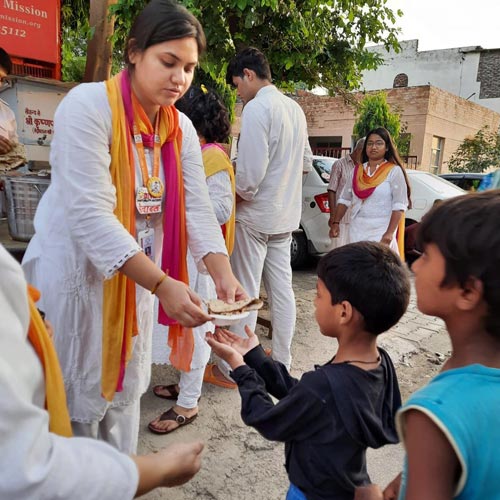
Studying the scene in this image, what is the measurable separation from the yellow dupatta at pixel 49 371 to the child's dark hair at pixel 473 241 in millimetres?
852

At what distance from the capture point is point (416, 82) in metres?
23.9

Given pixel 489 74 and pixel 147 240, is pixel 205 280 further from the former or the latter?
pixel 489 74

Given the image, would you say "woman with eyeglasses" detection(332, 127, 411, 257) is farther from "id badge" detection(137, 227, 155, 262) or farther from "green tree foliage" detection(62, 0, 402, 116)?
"id badge" detection(137, 227, 155, 262)

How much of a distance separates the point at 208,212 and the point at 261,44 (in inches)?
146

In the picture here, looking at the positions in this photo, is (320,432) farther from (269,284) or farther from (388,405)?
(269,284)

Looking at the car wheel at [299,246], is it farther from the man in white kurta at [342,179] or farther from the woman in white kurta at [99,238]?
the woman in white kurta at [99,238]

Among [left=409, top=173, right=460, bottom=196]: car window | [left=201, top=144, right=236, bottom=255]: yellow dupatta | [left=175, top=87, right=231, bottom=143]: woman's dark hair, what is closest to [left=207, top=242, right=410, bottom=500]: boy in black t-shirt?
[left=201, top=144, right=236, bottom=255]: yellow dupatta

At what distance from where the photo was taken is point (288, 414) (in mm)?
1279

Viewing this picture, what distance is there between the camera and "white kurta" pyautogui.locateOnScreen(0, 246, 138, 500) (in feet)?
2.10

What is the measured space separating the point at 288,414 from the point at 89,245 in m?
0.80

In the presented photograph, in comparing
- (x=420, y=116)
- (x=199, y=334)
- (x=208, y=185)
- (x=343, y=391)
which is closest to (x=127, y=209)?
(x=343, y=391)

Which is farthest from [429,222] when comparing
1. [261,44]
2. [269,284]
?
[261,44]

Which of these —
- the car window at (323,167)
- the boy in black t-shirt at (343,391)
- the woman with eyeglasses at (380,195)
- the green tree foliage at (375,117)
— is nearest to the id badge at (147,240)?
the boy in black t-shirt at (343,391)

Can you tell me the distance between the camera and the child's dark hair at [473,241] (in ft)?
3.00
